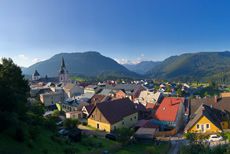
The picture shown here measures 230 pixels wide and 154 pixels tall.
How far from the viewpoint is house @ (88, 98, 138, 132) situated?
49406mm

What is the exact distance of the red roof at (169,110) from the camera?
53519 millimetres

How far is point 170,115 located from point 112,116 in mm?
13454

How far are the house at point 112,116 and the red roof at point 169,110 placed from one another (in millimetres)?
6408

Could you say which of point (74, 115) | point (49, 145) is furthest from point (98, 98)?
point (49, 145)

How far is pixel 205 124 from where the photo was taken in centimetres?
4684

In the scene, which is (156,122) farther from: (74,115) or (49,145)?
(49,145)

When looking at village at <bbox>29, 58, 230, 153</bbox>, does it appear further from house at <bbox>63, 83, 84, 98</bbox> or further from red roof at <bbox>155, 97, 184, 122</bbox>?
house at <bbox>63, 83, 84, 98</bbox>

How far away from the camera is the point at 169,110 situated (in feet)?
182

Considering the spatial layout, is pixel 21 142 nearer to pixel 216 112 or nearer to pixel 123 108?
pixel 123 108

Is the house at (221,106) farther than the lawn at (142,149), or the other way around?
the house at (221,106)

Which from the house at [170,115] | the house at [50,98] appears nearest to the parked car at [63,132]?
the house at [170,115]

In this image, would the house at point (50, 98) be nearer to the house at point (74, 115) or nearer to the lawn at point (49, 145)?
the house at point (74, 115)

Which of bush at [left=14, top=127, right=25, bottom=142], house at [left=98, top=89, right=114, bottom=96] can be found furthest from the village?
house at [left=98, top=89, right=114, bottom=96]

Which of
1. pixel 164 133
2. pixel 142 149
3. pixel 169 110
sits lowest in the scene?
pixel 142 149
